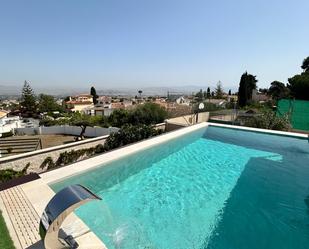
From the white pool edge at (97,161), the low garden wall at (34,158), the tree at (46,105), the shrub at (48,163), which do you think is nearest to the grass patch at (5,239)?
the white pool edge at (97,161)

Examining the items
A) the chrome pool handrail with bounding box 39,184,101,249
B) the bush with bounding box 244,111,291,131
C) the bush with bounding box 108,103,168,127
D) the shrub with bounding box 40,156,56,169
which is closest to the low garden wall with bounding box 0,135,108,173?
the shrub with bounding box 40,156,56,169

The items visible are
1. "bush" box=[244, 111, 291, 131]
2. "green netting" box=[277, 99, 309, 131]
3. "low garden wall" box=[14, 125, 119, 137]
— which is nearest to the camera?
"bush" box=[244, 111, 291, 131]

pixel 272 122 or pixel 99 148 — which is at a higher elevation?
pixel 272 122

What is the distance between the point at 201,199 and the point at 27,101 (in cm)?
4623

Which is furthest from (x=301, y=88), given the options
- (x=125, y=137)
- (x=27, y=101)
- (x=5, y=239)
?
(x=27, y=101)

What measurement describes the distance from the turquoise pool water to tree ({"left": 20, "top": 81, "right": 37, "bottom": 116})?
4280 cm

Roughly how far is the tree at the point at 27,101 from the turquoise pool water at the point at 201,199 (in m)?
42.8

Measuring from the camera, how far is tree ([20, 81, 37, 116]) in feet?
140

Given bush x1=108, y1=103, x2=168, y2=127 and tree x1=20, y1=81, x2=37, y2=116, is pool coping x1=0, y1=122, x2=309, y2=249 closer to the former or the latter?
bush x1=108, y1=103, x2=168, y2=127

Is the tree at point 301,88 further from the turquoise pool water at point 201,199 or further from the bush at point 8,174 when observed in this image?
the bush at point 8,174

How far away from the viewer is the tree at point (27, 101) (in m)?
42.8

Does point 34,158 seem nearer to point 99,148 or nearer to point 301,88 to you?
point 99,148

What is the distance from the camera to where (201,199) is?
195 inches

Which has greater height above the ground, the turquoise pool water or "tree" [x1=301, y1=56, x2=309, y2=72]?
"tree" [x1=301, y1=56, x2=309, y2=72]
